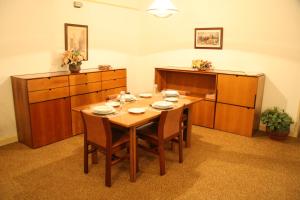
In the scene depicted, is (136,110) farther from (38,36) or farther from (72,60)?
(38,36)

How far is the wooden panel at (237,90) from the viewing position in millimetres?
3865

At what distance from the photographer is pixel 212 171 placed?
2.93 meters

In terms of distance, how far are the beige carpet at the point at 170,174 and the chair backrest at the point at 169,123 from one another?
1.50 feet

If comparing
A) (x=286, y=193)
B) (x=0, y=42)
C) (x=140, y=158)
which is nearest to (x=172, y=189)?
(x=140, y=158)

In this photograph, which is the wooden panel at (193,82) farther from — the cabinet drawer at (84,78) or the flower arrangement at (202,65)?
the cabinet drawer at (84,78)

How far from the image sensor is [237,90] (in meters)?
4.03

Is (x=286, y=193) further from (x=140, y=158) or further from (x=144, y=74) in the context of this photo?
(x=144, y=74)

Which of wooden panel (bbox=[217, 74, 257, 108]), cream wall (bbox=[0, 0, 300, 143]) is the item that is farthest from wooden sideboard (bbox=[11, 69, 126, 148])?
wooden panel (bbox=[217, 74, 257, 108])

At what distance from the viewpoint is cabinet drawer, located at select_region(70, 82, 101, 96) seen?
12.7 ft

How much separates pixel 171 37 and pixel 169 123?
2837 mm

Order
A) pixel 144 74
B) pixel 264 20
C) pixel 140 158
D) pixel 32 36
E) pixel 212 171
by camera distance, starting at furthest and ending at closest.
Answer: pixel 144 74, pixel 264 20, pixel 32 36, pixel 140 158, pixel 212 171

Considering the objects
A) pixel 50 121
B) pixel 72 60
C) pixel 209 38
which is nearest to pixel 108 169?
pixel 50 121

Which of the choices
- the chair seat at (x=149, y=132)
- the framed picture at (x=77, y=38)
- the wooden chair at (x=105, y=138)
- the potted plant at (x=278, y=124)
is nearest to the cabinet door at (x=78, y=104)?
the framed picture at (x=77, y=38)

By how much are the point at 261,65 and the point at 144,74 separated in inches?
102
